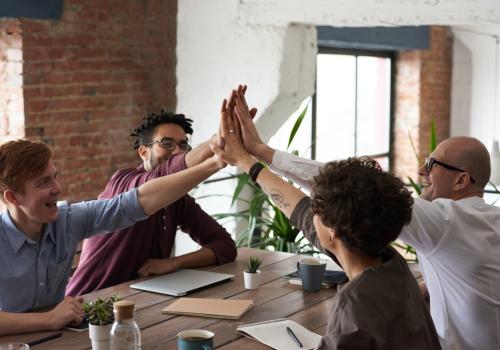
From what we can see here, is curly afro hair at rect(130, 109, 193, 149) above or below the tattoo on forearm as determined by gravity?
above

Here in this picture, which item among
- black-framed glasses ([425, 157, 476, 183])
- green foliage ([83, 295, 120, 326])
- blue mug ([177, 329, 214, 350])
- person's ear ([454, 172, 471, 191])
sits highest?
black-framed glasses ([425, 157, 476, 183])

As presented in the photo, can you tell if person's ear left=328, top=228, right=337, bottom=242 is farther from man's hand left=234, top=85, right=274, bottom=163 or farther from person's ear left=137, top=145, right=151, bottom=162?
person's ear left=137, top=145, right=151, bottom=162

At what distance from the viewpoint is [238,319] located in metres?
2.36

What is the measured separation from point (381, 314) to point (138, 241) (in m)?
1.50

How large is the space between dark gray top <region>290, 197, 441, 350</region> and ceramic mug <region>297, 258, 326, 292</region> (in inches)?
35.9

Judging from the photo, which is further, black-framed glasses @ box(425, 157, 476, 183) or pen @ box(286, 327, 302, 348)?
black-framed glasses @ box(425, 157, 476, 183)

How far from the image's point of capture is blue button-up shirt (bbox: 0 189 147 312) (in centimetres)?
242

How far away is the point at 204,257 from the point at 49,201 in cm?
77

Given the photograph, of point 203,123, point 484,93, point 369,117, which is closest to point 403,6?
point 203,123

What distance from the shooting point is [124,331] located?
1887 millimetres

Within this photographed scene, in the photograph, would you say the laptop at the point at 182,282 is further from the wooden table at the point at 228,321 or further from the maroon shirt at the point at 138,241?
the maroon shirt at the point at 138,241

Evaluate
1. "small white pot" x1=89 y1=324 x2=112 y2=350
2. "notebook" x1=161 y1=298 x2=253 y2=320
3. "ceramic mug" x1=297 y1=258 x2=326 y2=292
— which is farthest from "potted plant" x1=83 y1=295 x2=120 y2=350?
"ceramic mug" x1=297 y1=258 x2=326 y2=292

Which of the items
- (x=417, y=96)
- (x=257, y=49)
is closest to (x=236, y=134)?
(x=257, y=49)

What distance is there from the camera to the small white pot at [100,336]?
2.01m
